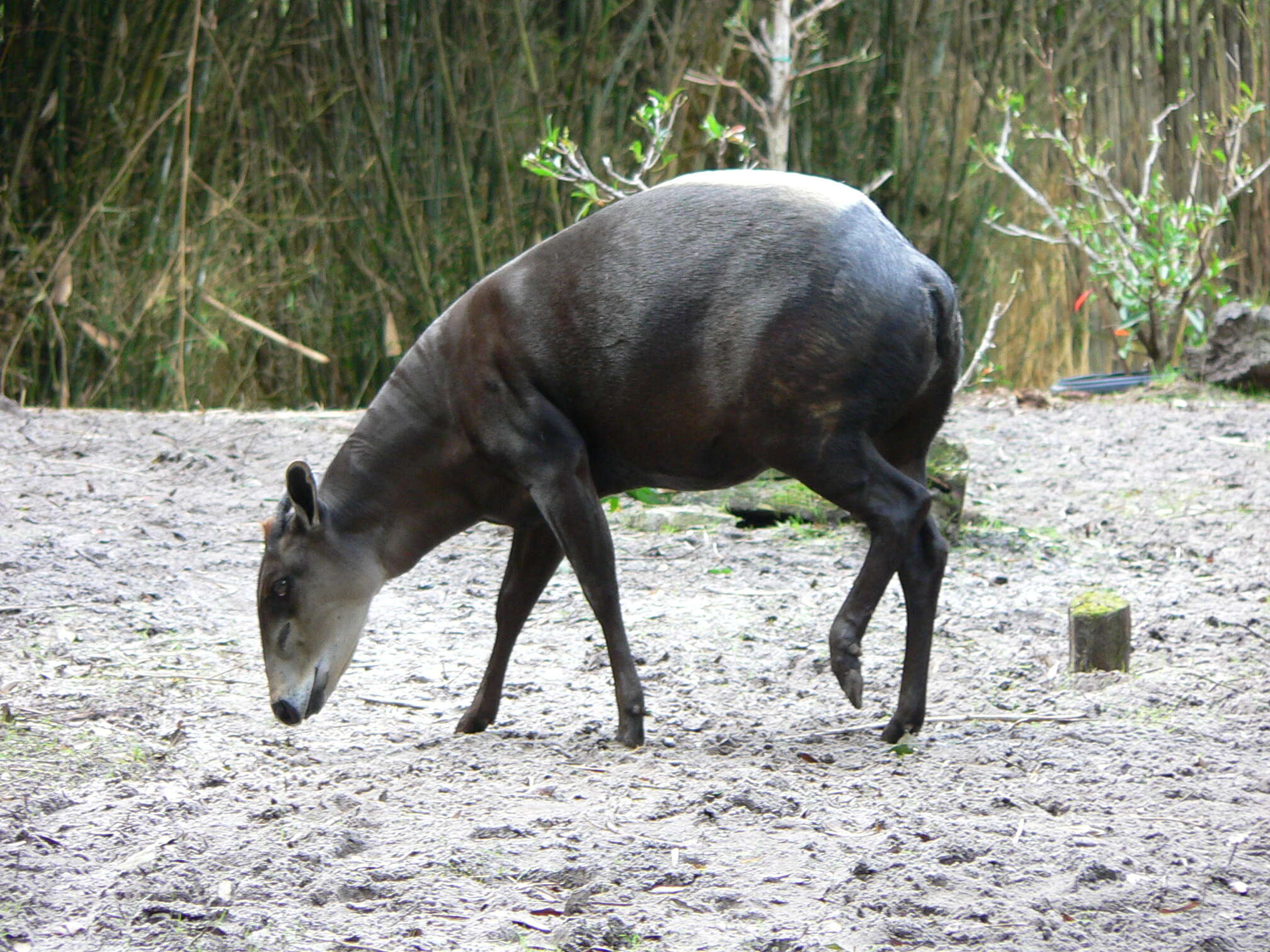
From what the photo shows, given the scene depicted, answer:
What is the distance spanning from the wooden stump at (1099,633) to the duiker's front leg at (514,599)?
1.42 metres

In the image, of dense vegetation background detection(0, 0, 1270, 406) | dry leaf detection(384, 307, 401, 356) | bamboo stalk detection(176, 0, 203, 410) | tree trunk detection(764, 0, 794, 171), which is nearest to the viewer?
tree trunk detection(764, 0, 794, 171)

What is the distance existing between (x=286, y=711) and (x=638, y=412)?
3.59 ft

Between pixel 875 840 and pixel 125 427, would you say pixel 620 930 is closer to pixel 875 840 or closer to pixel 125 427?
pixel 875 840

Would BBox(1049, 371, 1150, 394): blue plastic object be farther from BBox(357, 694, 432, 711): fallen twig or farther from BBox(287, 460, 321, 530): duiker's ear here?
BBox(287, 460, 321, 530): duiker's ear

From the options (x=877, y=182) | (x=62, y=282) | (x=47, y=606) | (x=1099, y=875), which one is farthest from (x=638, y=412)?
(x=62, y=282)

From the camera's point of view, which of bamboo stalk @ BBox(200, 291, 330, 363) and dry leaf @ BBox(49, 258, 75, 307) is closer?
dry leaf @ BBox(49, 258, 75, 307)

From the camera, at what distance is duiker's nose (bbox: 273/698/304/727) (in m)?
3.38

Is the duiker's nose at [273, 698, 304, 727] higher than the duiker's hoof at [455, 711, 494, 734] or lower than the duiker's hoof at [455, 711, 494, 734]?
higher

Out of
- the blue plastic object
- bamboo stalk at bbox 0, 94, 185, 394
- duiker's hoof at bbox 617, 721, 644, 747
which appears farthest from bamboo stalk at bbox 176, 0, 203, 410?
the blue plastic object

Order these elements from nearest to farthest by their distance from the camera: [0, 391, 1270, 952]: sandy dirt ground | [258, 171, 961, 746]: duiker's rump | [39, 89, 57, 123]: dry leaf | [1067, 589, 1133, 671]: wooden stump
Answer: [0, 391, 1270, 952]: sandy dirt ground → [258, 171, 961, 746]: duiker's rump → [1067, 589, 1133, 671]: wooden stump → [39, 89, 57, 123]: dry leaf

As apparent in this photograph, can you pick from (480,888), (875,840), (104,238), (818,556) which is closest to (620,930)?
(480,888)

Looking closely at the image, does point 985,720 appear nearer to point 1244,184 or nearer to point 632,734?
point 632,734

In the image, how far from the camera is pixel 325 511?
354cm

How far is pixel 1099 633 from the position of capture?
3.85m
